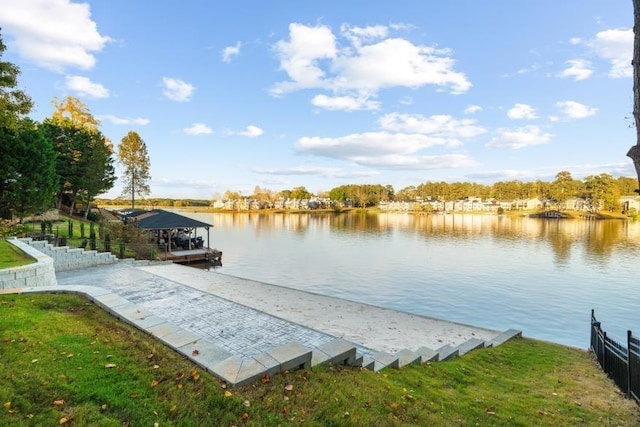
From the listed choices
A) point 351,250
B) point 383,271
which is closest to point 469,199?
point 351,250

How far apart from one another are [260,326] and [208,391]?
140 inches

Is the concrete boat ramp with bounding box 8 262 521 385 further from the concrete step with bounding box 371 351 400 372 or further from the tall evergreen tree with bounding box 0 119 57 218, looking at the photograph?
the tall evergreen tree with bounding box 0 119 57 218

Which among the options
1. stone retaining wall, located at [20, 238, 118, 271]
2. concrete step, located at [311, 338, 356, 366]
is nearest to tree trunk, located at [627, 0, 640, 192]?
concrete step, located at [311, 338, 356, 366]

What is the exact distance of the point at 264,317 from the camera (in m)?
7.68

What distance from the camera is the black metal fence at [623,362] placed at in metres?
5.02

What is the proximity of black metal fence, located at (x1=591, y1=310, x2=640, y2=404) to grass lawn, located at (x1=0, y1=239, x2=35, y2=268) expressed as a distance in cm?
1239

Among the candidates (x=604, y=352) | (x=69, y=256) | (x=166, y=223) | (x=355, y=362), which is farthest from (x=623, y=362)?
(x=166, y=223)

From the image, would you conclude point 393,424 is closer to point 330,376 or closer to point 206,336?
point 330,376

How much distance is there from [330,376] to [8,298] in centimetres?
623

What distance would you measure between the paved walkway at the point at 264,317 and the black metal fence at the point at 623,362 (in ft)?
8.54

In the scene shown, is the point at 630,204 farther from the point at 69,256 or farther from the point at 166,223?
the point at 69,256

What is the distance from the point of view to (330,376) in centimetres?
420

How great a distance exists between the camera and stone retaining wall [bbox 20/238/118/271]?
13.2 meters

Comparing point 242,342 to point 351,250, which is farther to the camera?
point 351,250
